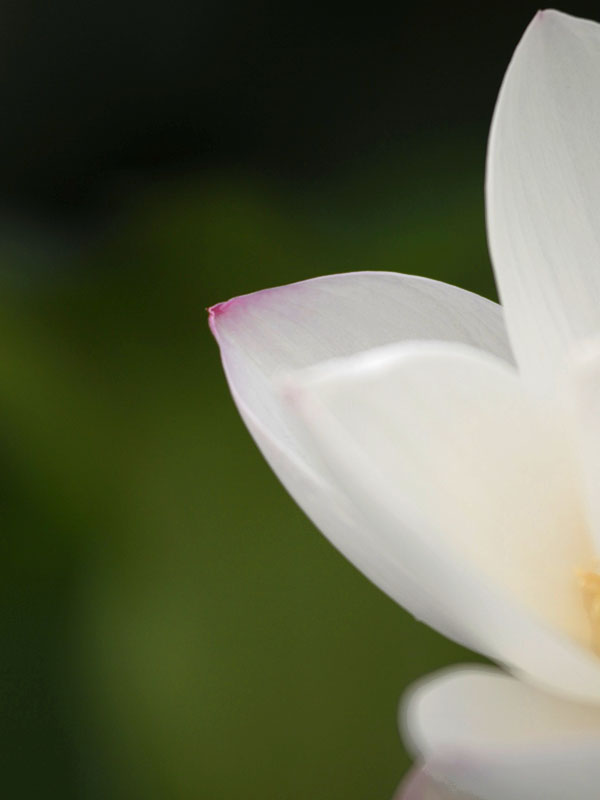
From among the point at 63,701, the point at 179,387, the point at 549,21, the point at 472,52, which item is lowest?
the point at 63,701

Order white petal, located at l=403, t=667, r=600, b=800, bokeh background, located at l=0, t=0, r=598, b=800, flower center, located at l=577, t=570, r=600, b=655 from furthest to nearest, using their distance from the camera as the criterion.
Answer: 1. bokeh background, located at l=0, t=0, r=598, b=800
2. flower center, located at l=577, t=570, r=600, b=655
3. white petal, located at l=403, t=667, r=600, b=800

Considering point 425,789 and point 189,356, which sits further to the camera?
point 189,356

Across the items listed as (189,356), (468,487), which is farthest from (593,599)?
(189,356)

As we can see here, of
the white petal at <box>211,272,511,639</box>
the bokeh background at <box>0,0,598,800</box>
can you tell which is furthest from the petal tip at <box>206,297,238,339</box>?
the bokeh background at <box>0,0,598,800</box>

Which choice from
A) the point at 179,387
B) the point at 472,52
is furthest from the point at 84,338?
the point at 472,52

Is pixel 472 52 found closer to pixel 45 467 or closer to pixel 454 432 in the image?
pixel 45 467

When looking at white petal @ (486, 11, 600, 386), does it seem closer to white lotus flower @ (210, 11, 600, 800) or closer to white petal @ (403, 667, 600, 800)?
white lotus flower @ (210, 11, 600, 800)

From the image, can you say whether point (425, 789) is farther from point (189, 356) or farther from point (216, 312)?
point (189, 356)
